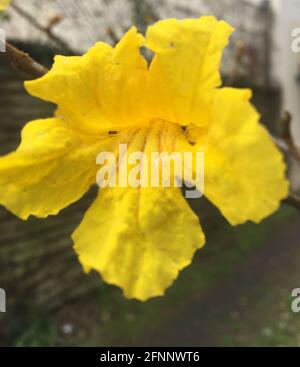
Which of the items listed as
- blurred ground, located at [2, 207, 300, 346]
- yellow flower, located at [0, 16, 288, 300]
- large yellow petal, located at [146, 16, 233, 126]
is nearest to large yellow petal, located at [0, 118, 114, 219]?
yellow flower, located at [0, 16, 288, 300]

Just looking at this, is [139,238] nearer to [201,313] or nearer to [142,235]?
[142,235]

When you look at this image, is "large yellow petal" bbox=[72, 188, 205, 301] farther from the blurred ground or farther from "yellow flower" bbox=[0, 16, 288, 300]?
the blurred ground

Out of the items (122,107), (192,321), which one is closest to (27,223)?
(192,321)

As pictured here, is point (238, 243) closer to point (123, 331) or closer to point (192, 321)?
point (192, 321)

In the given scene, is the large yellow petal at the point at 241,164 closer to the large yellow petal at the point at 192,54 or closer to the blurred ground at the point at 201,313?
the large yellow petal at the point at 192,54

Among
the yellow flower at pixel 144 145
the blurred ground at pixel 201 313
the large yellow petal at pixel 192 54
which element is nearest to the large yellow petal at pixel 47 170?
the yellow flower at pixel 144 145

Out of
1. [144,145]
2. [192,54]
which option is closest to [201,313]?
[144,145]
